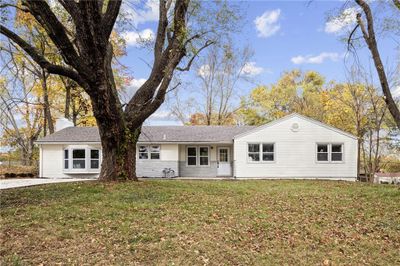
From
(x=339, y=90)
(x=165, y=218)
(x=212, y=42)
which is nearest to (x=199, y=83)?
(x=339, y=90)

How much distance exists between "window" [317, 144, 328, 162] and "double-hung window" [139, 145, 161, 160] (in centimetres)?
1041

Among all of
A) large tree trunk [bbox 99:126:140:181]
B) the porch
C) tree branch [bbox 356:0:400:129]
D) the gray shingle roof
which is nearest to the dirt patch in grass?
the gray shingle roof

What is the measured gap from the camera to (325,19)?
1176cm

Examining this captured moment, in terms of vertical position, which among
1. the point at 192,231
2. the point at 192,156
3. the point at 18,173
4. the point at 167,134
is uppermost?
the point at 167,134

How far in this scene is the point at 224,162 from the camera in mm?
22656

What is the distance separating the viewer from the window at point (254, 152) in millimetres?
20891

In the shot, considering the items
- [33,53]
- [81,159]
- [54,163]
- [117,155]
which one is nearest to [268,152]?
[117,155]

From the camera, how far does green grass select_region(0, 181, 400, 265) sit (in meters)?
4.94

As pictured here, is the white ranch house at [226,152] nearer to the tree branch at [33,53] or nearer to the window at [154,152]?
the window at [154,152]

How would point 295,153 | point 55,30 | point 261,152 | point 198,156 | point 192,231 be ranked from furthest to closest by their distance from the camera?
point 198,156
point 261,152
point 295,153
point 55,30
point 192,231

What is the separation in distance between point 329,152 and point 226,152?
675 centimetres

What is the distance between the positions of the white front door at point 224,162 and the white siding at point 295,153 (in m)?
1.74

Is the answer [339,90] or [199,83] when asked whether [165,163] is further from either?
[339,90]

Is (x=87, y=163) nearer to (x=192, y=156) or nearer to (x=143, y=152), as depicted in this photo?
(x=143, y=152)
